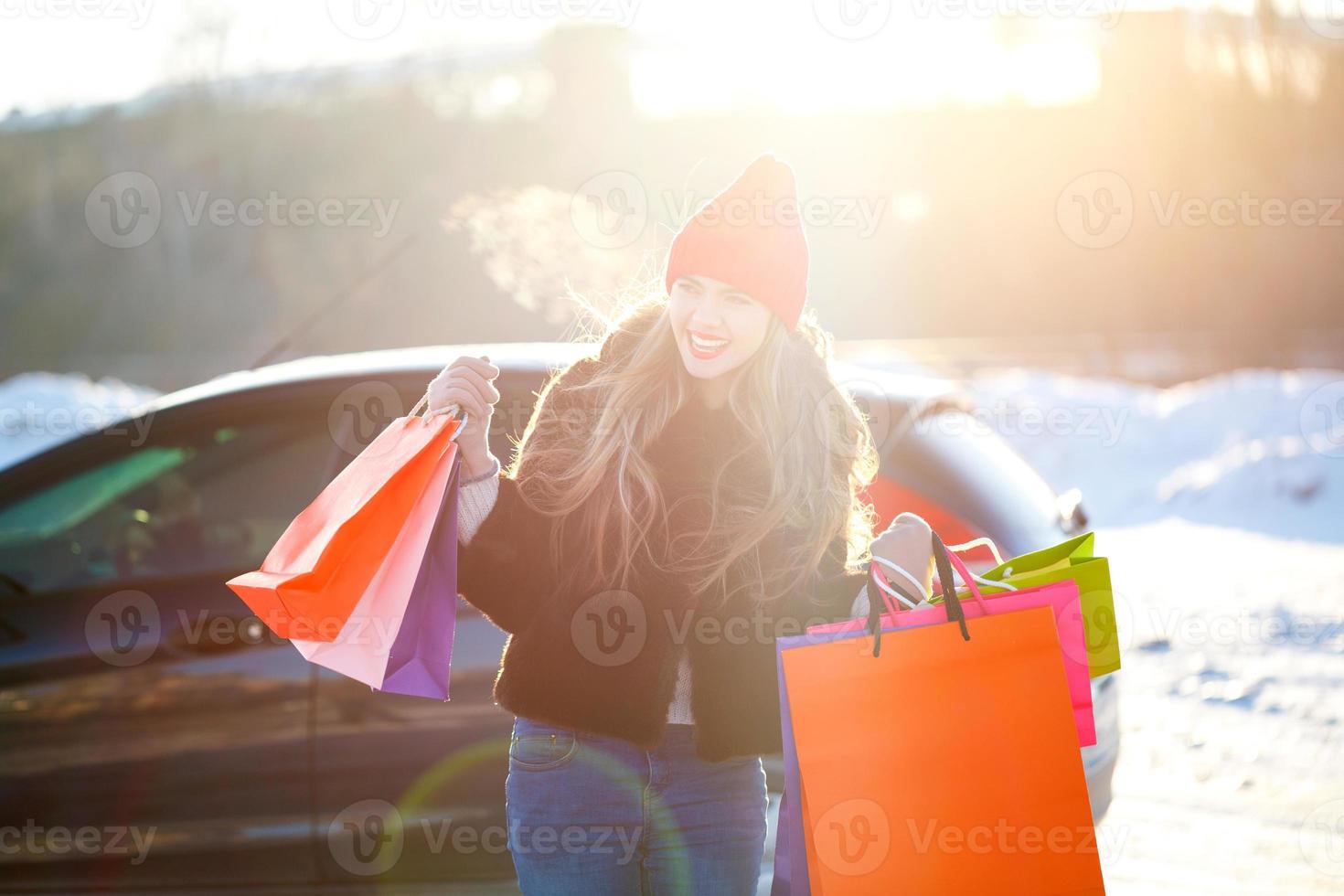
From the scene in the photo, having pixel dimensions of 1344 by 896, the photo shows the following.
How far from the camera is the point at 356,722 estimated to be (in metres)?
3.39

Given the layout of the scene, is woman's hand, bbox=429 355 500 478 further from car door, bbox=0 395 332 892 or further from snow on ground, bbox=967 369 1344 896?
snow on ground, bbox=967 369 1344 896

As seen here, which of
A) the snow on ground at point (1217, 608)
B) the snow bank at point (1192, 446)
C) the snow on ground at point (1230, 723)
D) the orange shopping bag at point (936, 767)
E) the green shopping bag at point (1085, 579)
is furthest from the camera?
the snow bank at point (1192, 446)

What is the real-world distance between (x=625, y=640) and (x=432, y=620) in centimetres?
37

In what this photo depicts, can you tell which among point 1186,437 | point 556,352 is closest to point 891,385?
point 556,352

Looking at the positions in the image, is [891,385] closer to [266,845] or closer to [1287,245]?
[266,845]

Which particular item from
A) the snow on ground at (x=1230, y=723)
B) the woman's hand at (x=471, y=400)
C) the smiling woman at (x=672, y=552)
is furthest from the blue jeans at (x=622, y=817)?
the snow on ground at (x=1230, y=723)

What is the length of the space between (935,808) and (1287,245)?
32.3 m

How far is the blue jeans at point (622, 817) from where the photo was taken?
2203 millimetres

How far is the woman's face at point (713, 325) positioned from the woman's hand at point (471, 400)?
1.25ft

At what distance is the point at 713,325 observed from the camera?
2.38 m

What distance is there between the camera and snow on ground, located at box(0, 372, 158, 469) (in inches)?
361

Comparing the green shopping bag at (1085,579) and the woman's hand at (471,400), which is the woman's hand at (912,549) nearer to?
the green shopping bag at (1085,579)

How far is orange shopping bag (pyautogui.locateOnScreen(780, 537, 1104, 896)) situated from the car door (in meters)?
1.88

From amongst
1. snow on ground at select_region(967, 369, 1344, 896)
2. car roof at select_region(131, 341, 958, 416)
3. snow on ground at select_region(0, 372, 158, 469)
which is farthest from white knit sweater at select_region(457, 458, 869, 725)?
snow on ground at select_region(0, 372, 158, 469)
